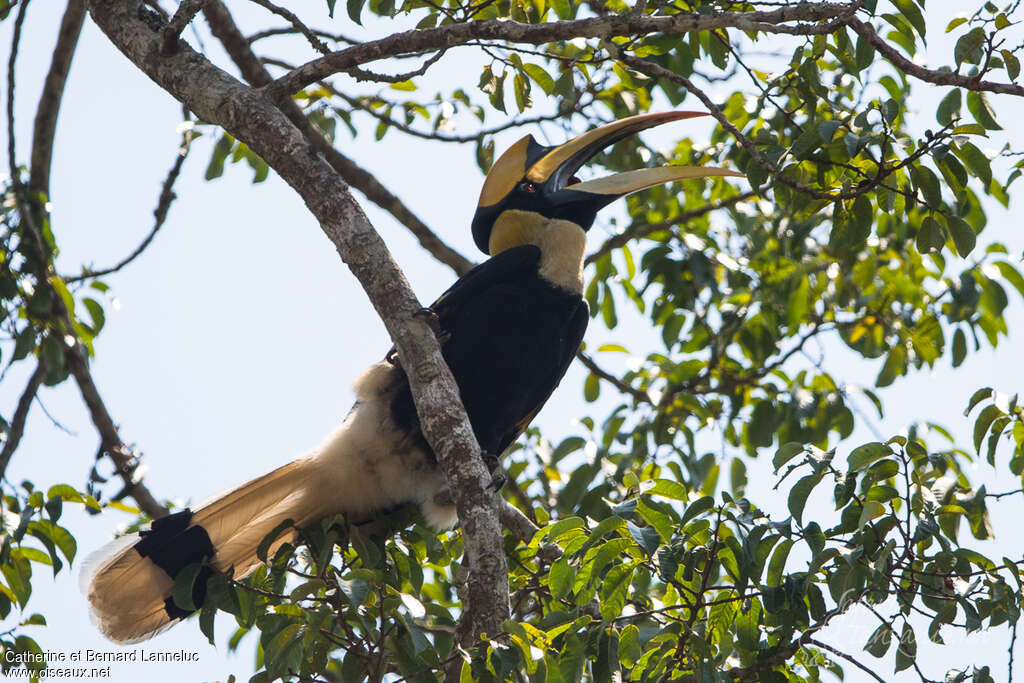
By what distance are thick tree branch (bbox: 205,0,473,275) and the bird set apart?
A: 577 millimetres

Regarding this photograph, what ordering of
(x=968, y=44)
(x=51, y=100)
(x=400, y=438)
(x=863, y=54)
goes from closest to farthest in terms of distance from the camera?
1. (x=968, y=44)
2. (x=863, y=54)
3. (x=400, y=438)
4. (x=51, y=100)

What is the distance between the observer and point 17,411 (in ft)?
12.3

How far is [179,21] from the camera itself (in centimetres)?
290

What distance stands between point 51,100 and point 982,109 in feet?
11.2

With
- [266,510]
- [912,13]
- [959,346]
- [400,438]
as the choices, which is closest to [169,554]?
[266,510]

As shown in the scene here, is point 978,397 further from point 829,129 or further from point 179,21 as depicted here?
point 179,21

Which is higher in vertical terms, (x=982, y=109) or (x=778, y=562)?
(x=982, y=109)

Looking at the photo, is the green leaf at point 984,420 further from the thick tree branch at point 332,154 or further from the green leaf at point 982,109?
the thick tree branch at point 332,154

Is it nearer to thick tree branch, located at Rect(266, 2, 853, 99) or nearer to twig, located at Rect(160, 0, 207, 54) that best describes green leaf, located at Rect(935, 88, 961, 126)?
thick tree branch, located at Rect(266, 2, 853, 99)

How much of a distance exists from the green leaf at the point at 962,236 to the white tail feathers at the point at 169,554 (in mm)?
1989

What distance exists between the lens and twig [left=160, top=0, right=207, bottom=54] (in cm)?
285

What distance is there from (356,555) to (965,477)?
5.74 ft

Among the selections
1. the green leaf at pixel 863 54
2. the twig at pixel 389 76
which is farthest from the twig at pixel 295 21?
the green leaf at pixel 863 54

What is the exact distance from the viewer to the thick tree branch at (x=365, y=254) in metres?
2.49
